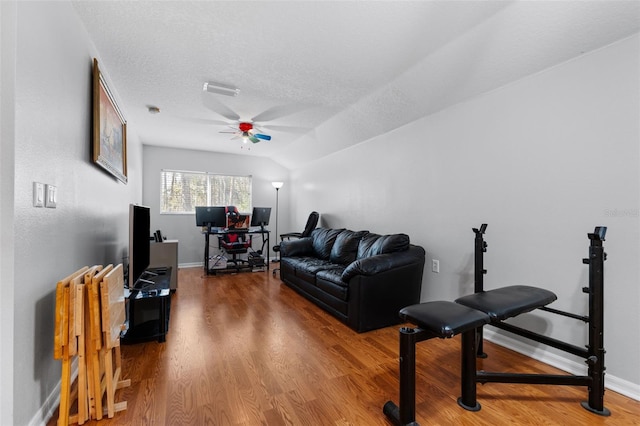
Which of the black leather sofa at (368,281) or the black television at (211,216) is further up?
the black television at (211,216)

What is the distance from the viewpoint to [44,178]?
4.75ft

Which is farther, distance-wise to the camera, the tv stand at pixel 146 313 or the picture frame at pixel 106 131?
the tv stand at pixel 146 313

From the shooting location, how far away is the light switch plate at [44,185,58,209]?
1.45 meters

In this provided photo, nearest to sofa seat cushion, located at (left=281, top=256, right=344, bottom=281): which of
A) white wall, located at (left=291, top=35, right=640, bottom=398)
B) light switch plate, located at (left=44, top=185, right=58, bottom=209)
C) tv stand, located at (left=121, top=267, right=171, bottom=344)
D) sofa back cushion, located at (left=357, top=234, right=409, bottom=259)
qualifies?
sofa back cushion, located at (left=357, top=234, right=409, bottom=259)

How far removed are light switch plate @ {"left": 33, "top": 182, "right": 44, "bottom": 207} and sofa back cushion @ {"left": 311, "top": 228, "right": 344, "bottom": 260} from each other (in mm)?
3182

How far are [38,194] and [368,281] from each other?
7.86ft

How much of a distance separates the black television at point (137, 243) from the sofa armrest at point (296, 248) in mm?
1979

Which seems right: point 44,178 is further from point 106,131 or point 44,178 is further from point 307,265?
point 307,265

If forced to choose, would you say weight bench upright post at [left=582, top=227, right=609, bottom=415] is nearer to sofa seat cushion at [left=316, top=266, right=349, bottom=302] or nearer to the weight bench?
the weight bench

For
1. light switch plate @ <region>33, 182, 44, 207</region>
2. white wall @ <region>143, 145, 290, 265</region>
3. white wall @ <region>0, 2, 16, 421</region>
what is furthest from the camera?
white wall @ <region>143, 145, 290, 265</region>

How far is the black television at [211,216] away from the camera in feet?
16.5

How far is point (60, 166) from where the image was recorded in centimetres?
162

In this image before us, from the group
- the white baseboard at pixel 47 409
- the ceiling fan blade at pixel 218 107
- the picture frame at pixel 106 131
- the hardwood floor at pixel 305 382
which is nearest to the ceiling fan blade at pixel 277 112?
the ceiling fan blade at pixel 218 107

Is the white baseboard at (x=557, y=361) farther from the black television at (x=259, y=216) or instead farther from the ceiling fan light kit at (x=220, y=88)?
the black television at (x=259, y=216)
